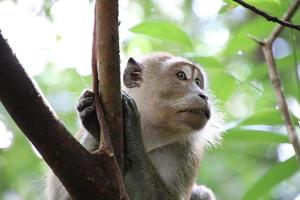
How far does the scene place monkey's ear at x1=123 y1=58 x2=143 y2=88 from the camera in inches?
224

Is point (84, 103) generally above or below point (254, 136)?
above

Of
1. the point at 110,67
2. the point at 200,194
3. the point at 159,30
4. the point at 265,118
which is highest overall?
the point at 110,67

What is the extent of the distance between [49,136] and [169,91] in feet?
8.48

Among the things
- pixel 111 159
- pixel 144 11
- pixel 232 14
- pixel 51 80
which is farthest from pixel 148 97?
pixel 232 14

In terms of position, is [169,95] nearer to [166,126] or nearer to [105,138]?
[166,126]

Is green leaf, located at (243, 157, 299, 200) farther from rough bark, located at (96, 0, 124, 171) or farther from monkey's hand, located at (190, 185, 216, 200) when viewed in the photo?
monkey's hand, located at (190, 185, 216, 200)

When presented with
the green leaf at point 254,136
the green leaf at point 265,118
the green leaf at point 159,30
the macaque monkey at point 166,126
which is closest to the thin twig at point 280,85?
the green leaf at point 265,118

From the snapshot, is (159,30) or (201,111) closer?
(159,30)

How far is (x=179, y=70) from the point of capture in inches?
229

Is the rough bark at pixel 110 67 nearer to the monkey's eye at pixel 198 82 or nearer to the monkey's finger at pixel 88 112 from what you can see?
the monkey's finger at pixel 88 112

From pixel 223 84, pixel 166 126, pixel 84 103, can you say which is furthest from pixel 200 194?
pixel 84 103

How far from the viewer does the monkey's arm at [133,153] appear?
3930 millimetres

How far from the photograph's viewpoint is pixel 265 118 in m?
4.56

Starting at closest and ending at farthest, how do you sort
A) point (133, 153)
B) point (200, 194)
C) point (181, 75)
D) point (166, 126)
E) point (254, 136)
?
1. point (133, 153)
2. point (254, 136)
3. point (166, 126)
4. point (181, 75)
5. point (200, 194)
